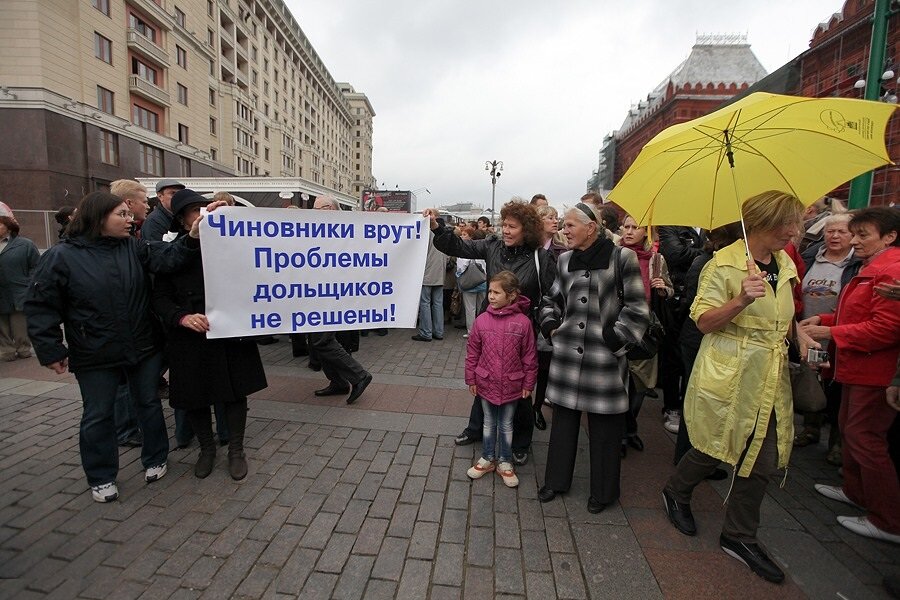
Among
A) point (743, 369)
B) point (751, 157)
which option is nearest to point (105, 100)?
point (751, 157)

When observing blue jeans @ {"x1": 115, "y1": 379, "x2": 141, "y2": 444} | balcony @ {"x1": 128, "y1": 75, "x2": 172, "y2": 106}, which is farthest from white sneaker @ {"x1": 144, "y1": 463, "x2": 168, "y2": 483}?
balcony @ {"x1": 128, "y1": 75, "x2": 172, "y2": 106}

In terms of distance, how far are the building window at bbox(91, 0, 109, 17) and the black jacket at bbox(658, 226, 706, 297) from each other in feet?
121

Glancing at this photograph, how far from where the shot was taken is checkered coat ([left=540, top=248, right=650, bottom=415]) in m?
2.75

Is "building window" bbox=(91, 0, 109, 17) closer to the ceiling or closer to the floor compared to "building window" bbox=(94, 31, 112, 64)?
closer to the ceiling

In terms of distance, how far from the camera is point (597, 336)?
9.27ft

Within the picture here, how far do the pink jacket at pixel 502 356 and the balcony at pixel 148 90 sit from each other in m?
37.0

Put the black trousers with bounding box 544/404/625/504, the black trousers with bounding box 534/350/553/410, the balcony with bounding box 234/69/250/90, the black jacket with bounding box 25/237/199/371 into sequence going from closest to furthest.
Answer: the black jacket with bounding box 25/237/199/371 → the black trousers with bounding box 544/404/625/504 → the black trousers with bounding box 534/350/553/410 → the balcony with bounding box 234/69/250/90

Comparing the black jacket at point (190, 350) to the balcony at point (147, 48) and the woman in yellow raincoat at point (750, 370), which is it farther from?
the balcony at point (147, 48)

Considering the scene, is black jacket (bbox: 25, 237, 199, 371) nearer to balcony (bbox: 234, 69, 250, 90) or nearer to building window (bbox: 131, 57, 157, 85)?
building window (bbox: 131, 57, 157, 85)

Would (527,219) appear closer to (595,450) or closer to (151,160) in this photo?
(595,450)

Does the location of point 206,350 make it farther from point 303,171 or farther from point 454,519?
point 303,171

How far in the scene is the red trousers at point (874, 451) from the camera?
2.63 metres

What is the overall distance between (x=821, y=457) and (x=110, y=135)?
35903 millimetres

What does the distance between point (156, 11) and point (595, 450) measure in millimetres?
42027
